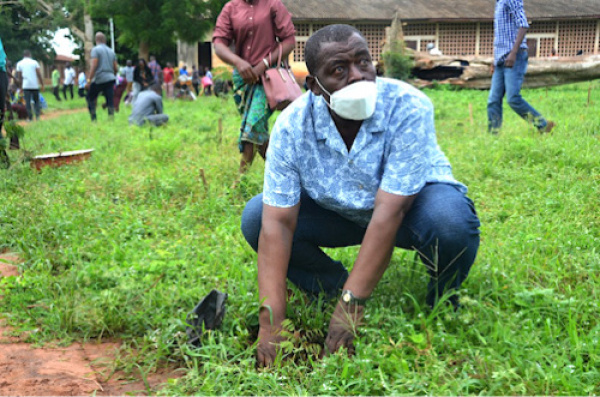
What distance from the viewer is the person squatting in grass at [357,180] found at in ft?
7.23

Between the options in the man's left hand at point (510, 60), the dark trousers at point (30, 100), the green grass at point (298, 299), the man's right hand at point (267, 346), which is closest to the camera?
the green grass at point (298, 299)

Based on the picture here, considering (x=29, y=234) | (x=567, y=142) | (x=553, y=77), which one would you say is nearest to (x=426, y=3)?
(x=553, y=77)

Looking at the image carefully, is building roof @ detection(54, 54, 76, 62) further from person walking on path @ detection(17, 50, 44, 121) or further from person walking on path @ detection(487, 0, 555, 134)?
person walking on path @ detection(487, 0, 555, 134)

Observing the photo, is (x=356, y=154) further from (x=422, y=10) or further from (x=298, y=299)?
(x=422, y=10)

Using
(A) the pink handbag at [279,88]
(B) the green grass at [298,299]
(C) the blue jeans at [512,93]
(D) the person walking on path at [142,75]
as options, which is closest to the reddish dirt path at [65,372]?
(B) the green grass at [298,299]

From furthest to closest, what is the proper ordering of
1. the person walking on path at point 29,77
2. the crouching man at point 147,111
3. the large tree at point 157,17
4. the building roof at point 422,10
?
the building roof at point 422,10, the large tree at point 157,17, the person walking on path at point 29,77, the crouching man at point 147,111

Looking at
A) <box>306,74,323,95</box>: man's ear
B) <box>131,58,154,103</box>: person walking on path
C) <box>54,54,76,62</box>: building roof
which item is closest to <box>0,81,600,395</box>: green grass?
<box>306,74,323,95</box>: man's ear

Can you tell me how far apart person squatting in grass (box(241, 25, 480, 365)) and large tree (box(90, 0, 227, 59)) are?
17.3 meters

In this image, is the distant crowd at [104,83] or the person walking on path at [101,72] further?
the distant crowd at [104,83]

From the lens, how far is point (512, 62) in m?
6.19

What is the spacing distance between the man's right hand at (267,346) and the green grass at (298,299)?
1.7 inches

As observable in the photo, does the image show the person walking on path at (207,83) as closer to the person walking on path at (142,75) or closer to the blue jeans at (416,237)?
the person walking on path at (142,75)

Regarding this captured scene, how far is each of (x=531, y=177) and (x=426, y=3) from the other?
22890 millimetres

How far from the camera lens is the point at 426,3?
2572cm
